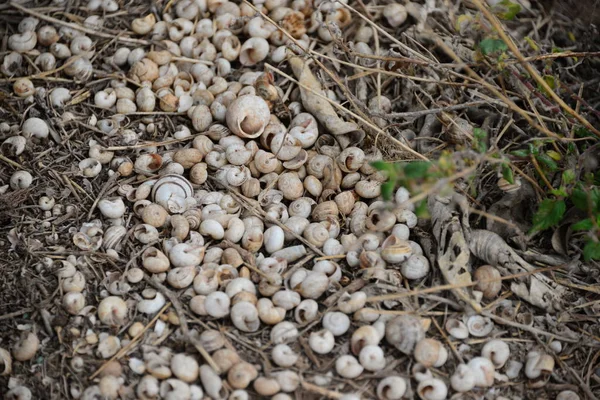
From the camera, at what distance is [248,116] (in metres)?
2.46

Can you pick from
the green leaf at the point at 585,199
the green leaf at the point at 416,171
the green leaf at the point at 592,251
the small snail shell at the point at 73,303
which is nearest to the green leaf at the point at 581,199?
the green leaf at the point at 585,199

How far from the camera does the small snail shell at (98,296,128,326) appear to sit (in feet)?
6.63

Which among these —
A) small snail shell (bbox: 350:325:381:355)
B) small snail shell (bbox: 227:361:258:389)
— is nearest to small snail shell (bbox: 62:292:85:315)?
small snail shell (bbox: 227:361:258:389)

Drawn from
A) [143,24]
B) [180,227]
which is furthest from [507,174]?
[143,24]

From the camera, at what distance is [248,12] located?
2873 millimetres

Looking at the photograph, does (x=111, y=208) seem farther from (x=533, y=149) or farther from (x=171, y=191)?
(x=533, y=149)

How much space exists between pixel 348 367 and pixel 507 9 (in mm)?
1434

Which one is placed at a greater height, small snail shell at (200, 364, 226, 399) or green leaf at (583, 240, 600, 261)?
green leaf at (583, 240, 600, 261)

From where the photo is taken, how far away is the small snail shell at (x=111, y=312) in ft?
6.63

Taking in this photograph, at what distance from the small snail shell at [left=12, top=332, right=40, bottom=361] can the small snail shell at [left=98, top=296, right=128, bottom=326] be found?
201 millimetres

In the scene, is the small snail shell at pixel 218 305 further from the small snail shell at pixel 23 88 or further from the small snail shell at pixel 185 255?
the small snail shell at pixel 23 88

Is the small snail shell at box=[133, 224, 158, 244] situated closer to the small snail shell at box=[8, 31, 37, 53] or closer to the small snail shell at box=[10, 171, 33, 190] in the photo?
the small snail shell at box=[10, 171, 33, 190]

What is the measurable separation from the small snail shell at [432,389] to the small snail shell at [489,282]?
1.18 feet

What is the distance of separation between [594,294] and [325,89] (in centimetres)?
125
